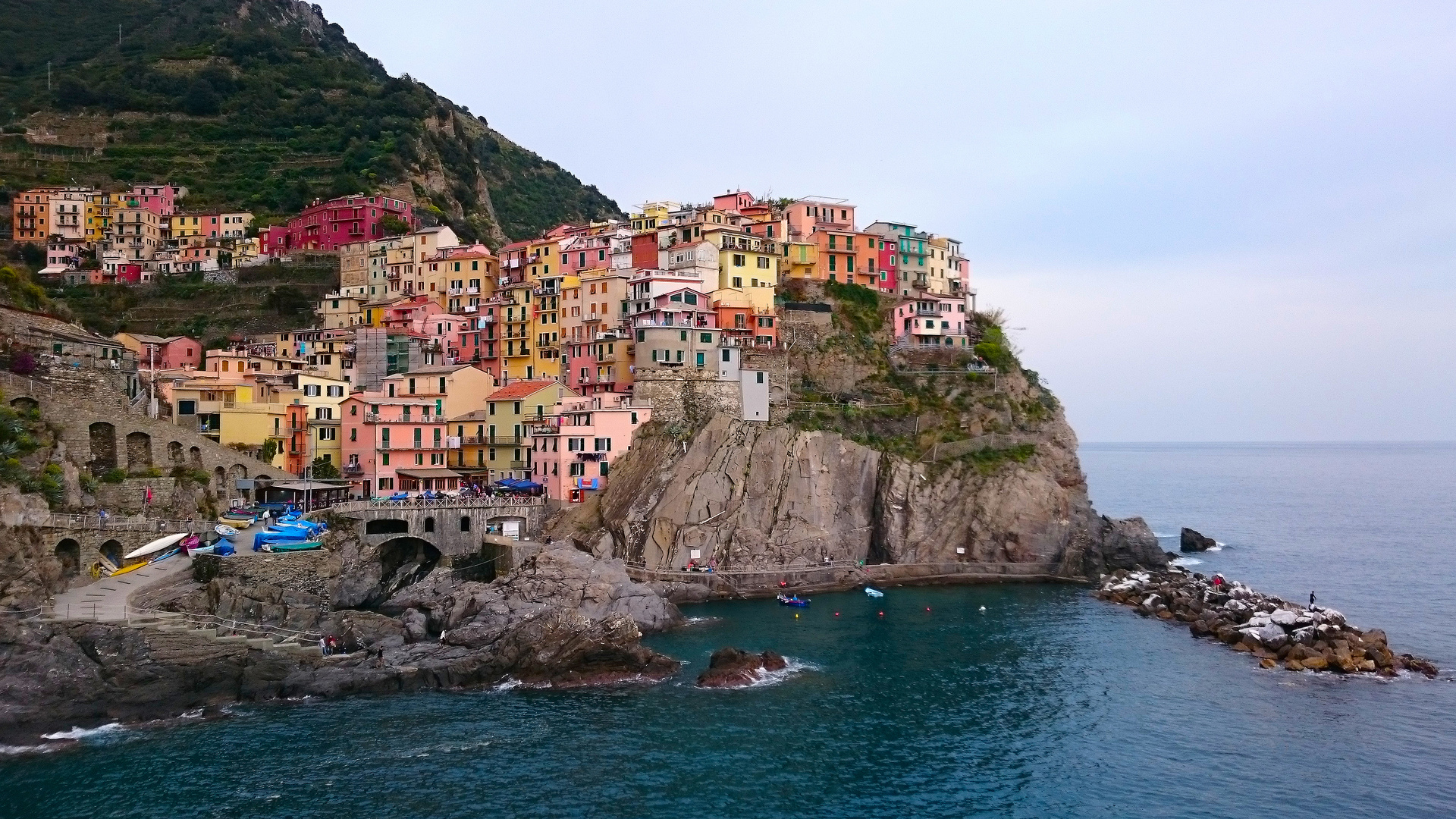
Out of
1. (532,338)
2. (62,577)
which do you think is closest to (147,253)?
(532,338)

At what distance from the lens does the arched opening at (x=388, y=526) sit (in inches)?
2336

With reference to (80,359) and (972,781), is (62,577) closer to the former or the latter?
(80,359)

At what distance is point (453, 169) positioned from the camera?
123000 millimetres

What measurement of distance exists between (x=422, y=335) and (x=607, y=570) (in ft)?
111

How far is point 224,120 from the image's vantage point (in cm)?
12325

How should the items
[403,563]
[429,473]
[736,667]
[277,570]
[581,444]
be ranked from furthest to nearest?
[429,473] → [581,444] → [403,563] → [277,570] → [736,667]

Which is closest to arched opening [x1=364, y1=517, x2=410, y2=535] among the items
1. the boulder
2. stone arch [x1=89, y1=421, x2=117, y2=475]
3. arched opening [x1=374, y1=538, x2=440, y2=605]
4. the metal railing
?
arched opening [x1=374, y1=538, x2=440, y2=605]

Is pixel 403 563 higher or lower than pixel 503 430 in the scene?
lower

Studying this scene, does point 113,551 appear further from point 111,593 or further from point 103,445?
point 103,445

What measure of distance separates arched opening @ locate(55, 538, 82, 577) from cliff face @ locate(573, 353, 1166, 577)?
24788 mm

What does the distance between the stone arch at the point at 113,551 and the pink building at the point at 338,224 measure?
50234 millimetres

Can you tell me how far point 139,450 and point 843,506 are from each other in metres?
39.0

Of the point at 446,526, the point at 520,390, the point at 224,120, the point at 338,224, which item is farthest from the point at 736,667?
the point at 224,120

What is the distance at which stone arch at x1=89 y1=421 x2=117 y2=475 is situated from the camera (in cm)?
5634
